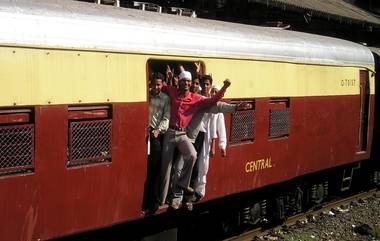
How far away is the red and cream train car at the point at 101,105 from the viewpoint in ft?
15.8

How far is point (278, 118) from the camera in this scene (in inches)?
329

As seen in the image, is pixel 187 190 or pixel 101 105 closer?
pixel 101 105

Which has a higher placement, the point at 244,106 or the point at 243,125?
the point at 244,106

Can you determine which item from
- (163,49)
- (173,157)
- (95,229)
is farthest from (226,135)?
(95,229)

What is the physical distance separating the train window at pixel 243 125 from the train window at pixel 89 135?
7.17 ft

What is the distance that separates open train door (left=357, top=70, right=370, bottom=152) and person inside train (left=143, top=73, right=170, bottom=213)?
586 cm

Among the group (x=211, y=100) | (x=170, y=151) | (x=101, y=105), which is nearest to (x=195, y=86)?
(x=211, y=100)

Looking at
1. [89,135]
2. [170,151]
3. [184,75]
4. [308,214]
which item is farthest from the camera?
[308,214]

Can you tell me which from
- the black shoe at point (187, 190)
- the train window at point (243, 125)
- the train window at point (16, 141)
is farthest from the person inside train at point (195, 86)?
the train window at point (16, 141)

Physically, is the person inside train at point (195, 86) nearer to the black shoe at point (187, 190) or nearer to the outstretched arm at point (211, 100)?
the outstretched arm at point (211, 100)

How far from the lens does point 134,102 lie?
5.84 metres

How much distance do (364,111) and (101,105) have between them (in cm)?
711

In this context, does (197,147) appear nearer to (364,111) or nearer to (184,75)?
(184,75)

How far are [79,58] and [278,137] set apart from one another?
3.97m
